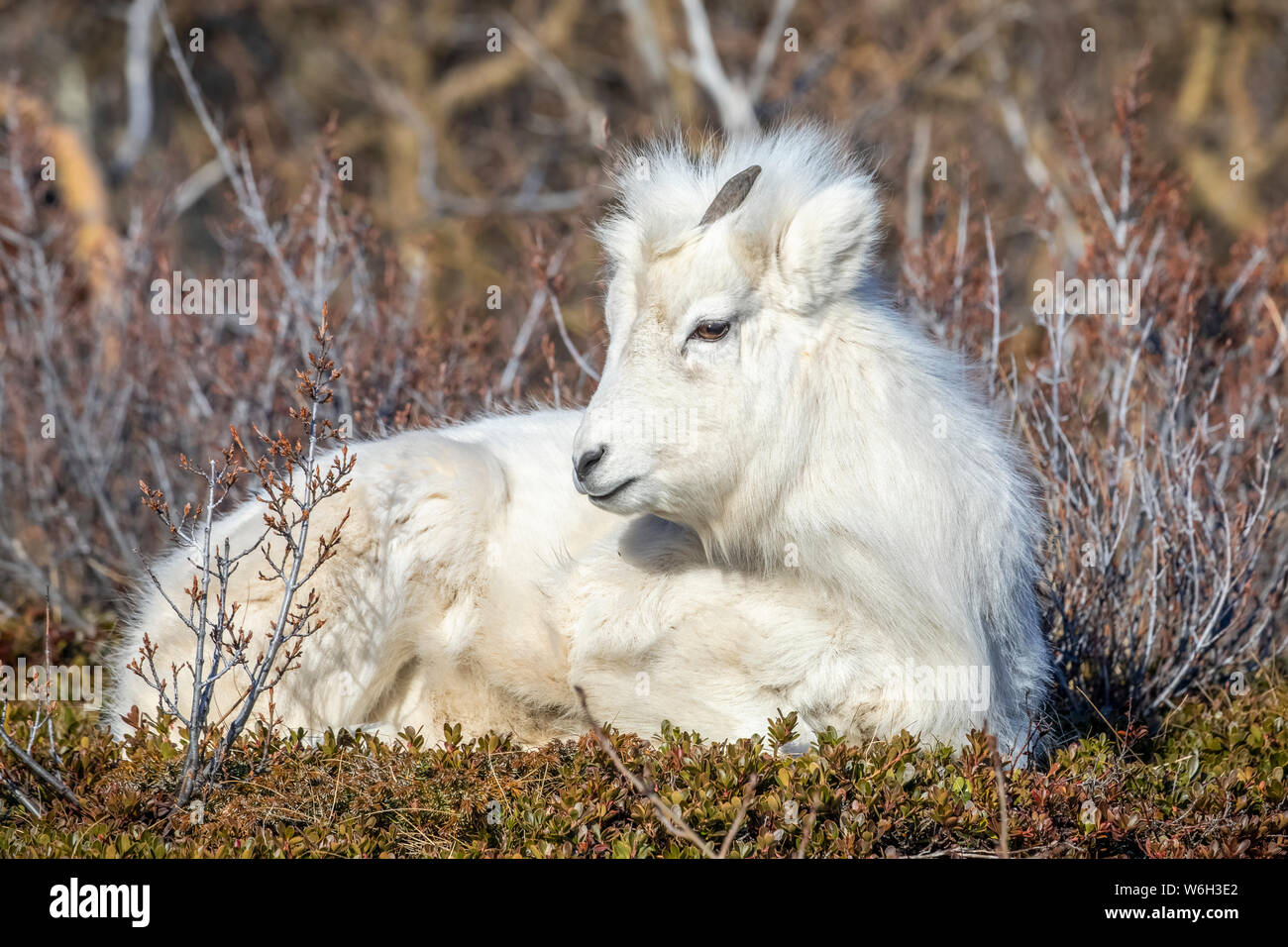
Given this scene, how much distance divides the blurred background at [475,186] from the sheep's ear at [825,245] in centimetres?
78

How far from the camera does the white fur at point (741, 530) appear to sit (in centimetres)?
407

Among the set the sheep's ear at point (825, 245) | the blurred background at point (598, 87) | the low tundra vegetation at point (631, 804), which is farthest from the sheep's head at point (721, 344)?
the blurred background at point (598, 87)

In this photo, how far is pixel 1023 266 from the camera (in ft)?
45.8

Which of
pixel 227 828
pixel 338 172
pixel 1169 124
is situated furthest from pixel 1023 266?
pixel 227 828

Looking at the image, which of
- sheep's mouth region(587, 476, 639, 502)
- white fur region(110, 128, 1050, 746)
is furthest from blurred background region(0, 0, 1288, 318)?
sheep's mouth region(587, 476, 639, 502)

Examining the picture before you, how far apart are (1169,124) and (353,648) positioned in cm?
1428

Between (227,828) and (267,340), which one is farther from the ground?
(267,340)

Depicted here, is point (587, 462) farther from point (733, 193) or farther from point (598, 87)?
point (598, 87)

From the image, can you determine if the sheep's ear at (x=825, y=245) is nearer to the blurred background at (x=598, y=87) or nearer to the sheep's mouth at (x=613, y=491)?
the sheep's mouth at (x=613, y=491)

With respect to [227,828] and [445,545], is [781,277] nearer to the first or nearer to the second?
[445,545]

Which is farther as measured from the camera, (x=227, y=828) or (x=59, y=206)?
(x=59, y=206)

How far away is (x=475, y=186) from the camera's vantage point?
17.8 m

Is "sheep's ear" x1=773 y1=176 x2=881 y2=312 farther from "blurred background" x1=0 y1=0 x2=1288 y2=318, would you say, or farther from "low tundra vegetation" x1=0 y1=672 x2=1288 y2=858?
"blurred background" x1=0 y1=0 x2=1288 y2=318

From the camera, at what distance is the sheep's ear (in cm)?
407
